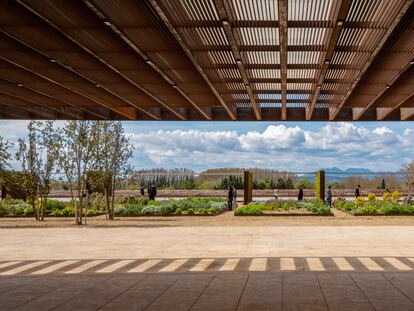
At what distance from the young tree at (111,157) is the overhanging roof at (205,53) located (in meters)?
9.22

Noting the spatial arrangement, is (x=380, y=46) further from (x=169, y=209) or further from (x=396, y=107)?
(x=169, y=209)

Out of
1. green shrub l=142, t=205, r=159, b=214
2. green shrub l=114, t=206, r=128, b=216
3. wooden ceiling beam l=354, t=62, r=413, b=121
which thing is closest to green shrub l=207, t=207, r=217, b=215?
green shrub l=142, t=205, r=159, b=214

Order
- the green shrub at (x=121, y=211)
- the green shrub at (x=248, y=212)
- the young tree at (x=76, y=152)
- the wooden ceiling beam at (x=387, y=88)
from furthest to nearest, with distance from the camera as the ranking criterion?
1. the green shrub at (x=121, y=211)
2. the green shrub at (x=248, y=212)
3. the young tree at (x=76, y=152)
4. the wooden ceiling beam at (x=387, y=88)

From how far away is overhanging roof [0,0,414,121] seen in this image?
8.38 meters

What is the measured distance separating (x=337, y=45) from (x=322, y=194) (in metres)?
23.8

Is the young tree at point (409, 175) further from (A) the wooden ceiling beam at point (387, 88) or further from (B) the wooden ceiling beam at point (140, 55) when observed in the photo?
(B) the wooden ceiling beam at point (140, 55)

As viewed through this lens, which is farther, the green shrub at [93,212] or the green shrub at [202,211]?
the green shrub at [93,212]

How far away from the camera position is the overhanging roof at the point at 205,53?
27.5ft

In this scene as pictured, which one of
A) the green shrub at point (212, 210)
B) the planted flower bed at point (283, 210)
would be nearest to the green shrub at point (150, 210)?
the green shrub at point (212, 210)

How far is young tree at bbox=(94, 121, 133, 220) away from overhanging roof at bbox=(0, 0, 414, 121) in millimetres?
9223

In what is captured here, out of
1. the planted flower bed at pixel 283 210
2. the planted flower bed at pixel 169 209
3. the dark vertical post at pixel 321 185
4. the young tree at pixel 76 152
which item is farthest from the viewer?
the dark vertical post at pixel 321 185

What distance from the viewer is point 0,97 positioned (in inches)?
559

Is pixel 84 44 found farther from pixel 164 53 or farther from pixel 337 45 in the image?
pixel 337 45

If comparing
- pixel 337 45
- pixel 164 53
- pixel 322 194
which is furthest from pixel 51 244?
pixel 322 194
